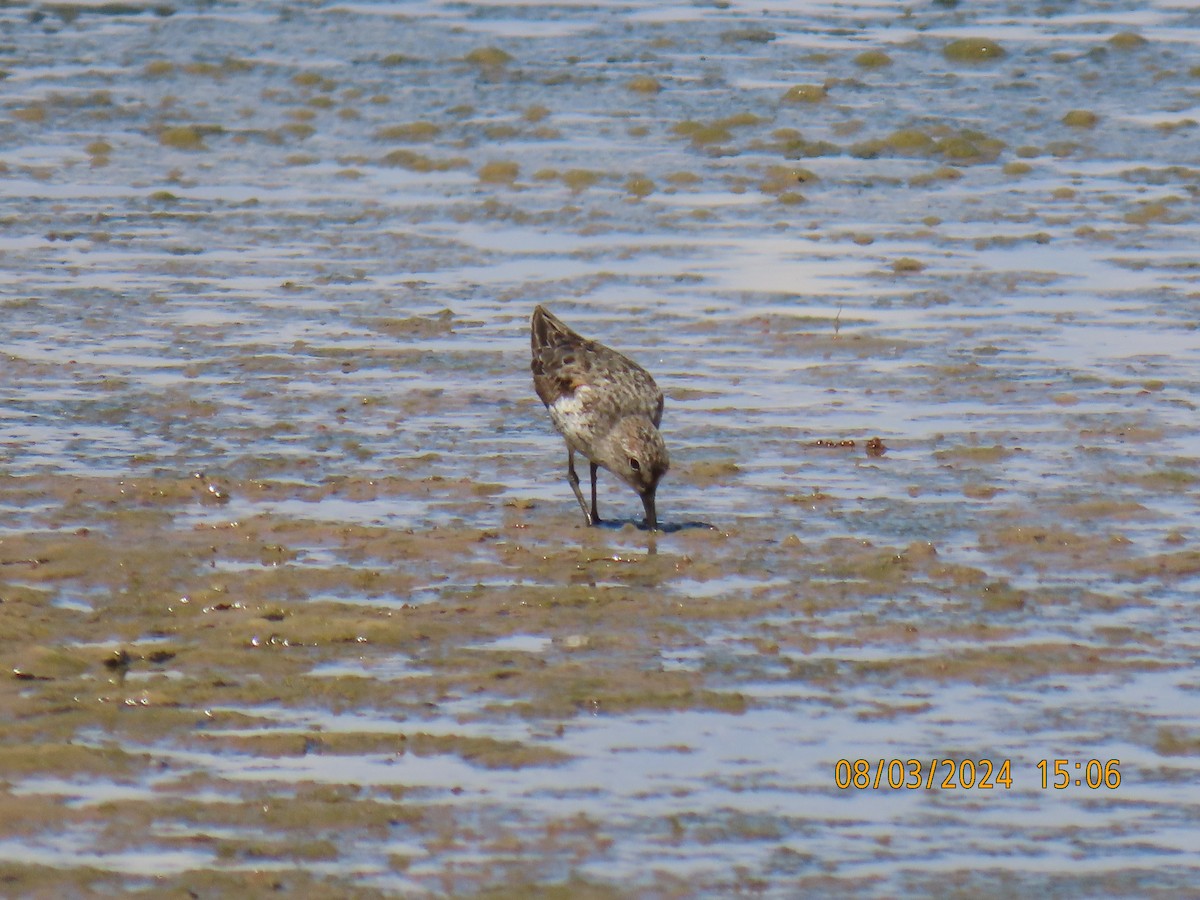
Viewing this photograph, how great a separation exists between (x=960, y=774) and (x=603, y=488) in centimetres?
461

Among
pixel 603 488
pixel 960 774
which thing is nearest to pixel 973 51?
pixel 603 488

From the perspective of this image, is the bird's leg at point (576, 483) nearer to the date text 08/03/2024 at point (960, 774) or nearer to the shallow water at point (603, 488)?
the shallow water at point (603, 488)

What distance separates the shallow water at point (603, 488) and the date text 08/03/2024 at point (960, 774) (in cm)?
3

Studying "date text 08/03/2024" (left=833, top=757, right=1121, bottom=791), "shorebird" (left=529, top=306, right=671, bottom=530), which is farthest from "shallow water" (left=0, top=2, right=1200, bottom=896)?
"shorebird" (left=529, top=306, right=671, bottom=530)

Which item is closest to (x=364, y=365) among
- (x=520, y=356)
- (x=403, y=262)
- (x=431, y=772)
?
(x=520, y=356)

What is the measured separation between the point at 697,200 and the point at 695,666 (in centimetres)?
981

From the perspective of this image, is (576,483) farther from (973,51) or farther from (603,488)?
(973,51)

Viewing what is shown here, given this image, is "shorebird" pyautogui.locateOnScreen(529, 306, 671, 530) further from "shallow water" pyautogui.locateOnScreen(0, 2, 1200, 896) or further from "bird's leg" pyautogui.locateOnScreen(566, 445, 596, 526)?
"shallow water" pyautogui.locateOnScreen(0, 2, 1200, 896)

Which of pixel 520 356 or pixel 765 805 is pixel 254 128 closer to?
pixel 520 356

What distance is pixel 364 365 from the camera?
12.8m

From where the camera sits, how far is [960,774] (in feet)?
22.5

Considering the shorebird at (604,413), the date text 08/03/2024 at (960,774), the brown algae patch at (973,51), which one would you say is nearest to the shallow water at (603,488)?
the date text 08/03/2024 at (960,774)

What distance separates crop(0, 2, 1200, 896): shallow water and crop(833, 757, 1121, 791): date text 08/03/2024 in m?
0.03

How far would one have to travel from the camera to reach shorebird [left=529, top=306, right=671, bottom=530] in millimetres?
10008
